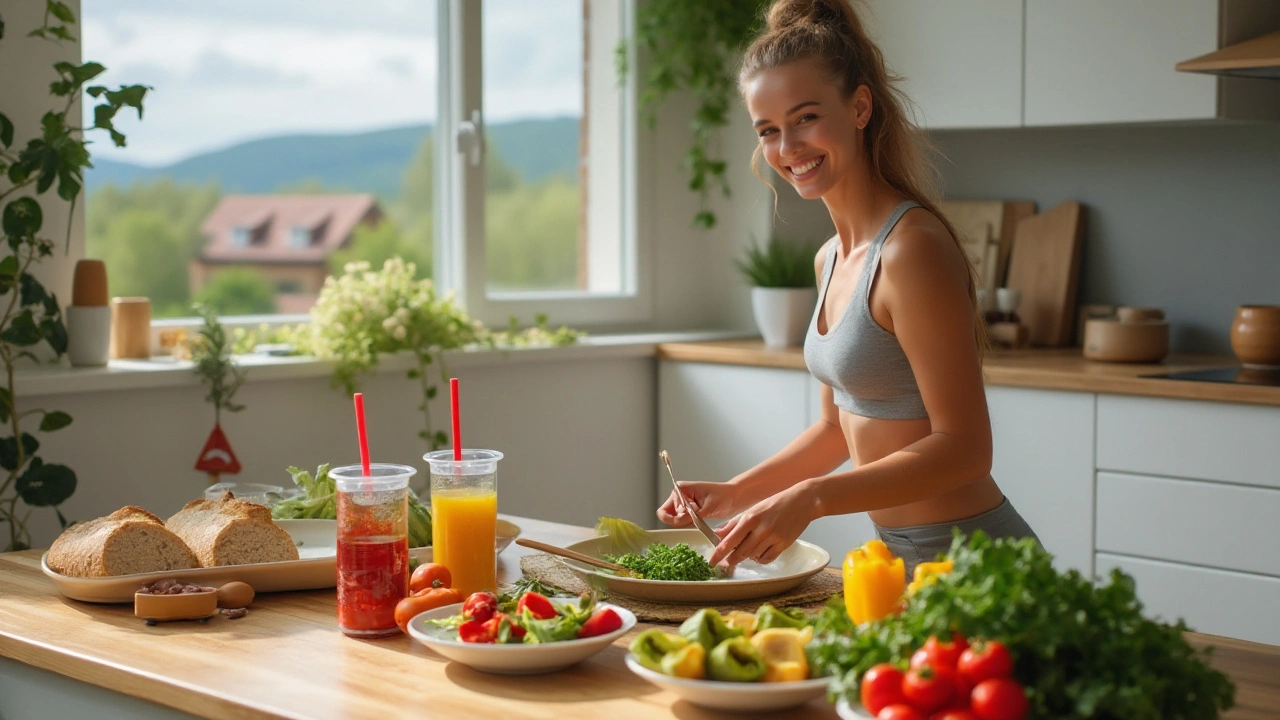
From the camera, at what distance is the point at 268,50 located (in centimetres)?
334

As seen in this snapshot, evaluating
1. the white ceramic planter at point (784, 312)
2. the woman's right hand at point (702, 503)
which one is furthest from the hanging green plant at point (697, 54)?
the woman's right hand at point (702, 503)

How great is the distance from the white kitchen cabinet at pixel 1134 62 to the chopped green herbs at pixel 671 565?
2.06 meters

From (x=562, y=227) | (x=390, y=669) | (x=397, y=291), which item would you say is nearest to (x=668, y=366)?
(x=562, y=227)

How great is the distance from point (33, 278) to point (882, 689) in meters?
2.08

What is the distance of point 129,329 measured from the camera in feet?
A: 9.70

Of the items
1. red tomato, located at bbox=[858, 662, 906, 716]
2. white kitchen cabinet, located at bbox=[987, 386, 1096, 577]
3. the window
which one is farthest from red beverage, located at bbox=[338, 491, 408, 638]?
white kitchen cabinet, located at bbox=[987, 386, 1096, 577]

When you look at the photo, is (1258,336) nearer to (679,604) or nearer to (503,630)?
(679,604)

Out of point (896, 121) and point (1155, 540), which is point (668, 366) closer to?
point (1155, 540)

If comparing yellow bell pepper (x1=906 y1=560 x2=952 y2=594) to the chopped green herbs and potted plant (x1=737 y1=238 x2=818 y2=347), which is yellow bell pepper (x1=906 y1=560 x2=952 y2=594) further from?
potted plant (x1=737 y1=238 x2=818 y2=347)

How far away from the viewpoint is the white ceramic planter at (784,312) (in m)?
3.74

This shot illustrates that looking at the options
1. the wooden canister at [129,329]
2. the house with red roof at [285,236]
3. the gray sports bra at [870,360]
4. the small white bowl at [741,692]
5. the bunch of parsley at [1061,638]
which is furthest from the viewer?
the house with red roof at [285,236]

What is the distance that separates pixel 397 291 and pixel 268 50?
680mm

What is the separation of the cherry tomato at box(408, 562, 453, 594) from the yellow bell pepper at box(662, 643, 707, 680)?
1.36 ft

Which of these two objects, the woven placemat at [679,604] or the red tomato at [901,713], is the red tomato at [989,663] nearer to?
the red tomato at [901,713]
